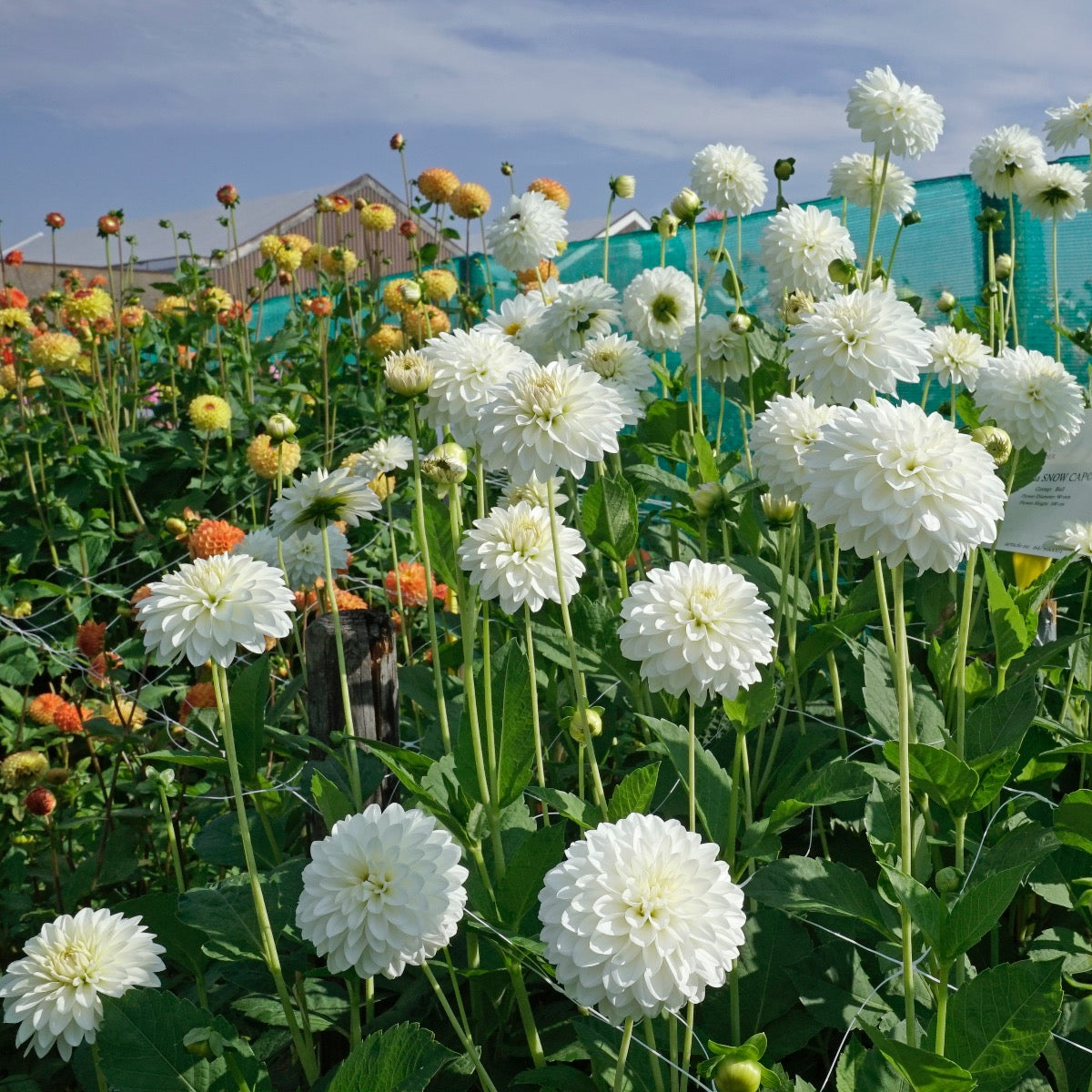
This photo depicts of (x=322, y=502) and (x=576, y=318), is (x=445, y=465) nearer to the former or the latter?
(x=322, y=502)

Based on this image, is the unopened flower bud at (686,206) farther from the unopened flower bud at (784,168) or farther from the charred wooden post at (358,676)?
the charred wooden post at (358,676)

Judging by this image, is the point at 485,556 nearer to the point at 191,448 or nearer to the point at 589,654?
the point at 589,654

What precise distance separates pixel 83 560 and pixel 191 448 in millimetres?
851

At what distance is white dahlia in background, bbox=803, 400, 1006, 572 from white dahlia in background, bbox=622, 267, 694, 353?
4.76 feet

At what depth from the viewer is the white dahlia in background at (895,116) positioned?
88.1 inches

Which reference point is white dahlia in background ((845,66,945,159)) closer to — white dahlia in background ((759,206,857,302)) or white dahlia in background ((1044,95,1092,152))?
white dahlia in background ((759,206,857,302))

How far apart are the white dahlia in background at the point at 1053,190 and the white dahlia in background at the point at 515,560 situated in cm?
196

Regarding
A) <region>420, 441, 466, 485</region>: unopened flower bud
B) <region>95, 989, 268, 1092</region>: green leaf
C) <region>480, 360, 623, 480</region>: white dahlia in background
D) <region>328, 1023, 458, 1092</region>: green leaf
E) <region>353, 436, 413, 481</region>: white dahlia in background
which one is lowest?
<region>95, 989, 268, 1092</region>: green leaf

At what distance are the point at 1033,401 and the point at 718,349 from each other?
0.81 m

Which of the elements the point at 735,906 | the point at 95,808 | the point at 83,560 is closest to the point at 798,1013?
the point at 735,906

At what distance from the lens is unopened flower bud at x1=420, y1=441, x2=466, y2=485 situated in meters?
1.52

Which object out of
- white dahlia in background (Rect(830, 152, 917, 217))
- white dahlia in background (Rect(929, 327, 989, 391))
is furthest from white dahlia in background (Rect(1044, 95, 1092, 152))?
white dahlia in background (Rect(929, 327, 989, 391))

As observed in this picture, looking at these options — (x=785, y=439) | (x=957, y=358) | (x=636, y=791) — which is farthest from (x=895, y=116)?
(x=636, y=791)

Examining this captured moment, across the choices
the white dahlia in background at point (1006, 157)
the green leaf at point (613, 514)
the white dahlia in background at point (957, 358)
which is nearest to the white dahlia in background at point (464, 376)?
the green leaf at point (613, 514)
